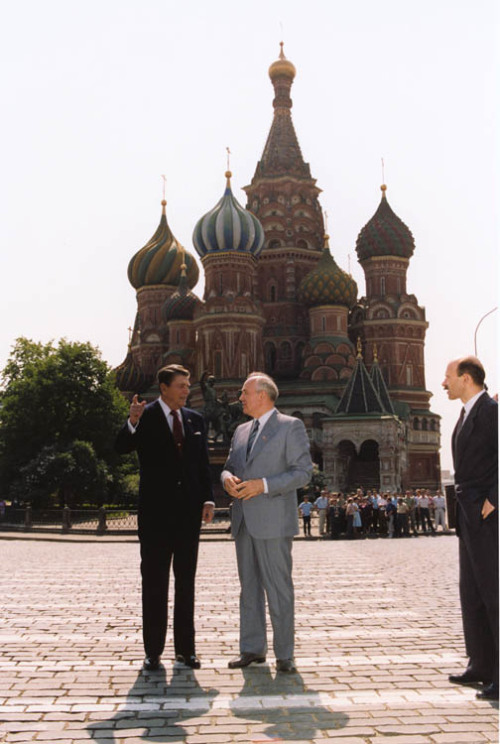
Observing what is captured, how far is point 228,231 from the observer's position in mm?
62688

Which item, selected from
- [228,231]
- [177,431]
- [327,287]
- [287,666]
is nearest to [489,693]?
[287,666]

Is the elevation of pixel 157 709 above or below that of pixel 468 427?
below

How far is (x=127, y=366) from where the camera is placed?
70.6 metres

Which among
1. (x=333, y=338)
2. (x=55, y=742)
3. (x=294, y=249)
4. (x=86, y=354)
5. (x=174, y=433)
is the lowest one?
(x=55, y=742)

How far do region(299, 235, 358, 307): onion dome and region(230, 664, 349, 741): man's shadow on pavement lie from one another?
2317 inches

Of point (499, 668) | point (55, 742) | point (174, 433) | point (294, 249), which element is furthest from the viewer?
point (294, 249)

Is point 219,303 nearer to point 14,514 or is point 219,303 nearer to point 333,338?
point 333,338

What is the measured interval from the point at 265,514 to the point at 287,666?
3.51ft

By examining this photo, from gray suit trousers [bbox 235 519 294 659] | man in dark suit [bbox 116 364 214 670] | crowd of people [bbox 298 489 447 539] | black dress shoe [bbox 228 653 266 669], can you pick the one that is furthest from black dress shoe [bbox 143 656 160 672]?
crowd of people [bbox 298 489 447 539]

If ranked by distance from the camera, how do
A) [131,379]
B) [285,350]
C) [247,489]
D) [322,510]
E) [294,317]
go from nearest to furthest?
[247,489] < [322,510] < [285,350] < [294,317] < [131,379]

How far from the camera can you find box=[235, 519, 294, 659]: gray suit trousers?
627 centimetres

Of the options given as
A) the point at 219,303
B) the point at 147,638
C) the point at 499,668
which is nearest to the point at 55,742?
the point at 147,638

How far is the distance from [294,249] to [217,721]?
64.3 meters

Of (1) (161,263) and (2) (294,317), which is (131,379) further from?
(2) (294,317)
